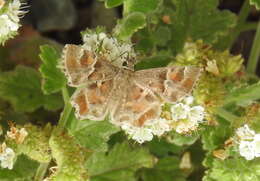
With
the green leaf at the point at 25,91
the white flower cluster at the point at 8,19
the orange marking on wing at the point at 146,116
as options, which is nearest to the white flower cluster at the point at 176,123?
the orange marking on wing at the point at 146,116

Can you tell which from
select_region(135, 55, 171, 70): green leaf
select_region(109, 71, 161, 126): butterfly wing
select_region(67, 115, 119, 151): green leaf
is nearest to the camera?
select_region(109, 71, 161, 126): butterfly wing

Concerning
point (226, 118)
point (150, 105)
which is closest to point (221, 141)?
point (226, 118)

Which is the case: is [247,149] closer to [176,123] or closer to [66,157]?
[176,123]

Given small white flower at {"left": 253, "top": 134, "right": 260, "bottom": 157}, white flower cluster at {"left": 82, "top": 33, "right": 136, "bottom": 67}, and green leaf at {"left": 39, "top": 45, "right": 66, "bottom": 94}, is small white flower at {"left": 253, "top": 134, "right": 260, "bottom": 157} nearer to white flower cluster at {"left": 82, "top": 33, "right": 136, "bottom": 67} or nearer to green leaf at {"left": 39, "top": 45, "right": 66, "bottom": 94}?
white flower cluster at {"left": 82, "top": 33, "right": 136, "bottom": 67}

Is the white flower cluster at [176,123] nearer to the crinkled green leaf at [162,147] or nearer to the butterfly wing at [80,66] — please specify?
the butterfly wing at [80,66]

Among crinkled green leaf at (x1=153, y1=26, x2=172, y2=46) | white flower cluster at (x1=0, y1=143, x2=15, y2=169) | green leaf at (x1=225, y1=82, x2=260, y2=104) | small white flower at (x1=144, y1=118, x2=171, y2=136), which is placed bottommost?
white flower cluster at (x1=0, y1=143, x2=15, y2=169)

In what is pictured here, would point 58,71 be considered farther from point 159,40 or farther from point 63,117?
point 159,40

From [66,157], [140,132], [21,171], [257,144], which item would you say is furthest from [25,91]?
[257,144]

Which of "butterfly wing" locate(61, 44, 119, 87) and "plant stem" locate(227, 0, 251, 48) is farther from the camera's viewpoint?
"plant stem" locate(227, 0, 251, 48)

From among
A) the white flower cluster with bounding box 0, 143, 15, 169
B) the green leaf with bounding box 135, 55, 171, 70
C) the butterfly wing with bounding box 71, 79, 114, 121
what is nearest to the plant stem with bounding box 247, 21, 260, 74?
the green leaf with bounding box 135, 55, 171, 70
